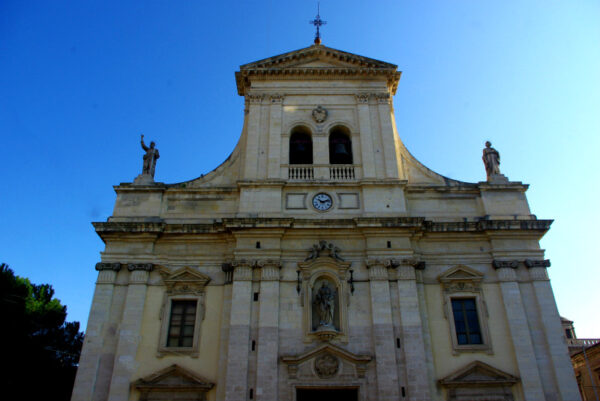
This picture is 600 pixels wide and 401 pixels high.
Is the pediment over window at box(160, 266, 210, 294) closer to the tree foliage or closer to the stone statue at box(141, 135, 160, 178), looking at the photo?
the stone statue at box(141, 135, 160, 178)

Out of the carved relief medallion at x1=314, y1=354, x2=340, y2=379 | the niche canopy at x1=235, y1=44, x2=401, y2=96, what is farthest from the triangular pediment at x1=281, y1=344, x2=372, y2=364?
the niche canopy at x1=235, y1=44, x2=401, y2=96

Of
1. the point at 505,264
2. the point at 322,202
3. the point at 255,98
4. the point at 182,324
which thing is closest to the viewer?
the point at 182,324

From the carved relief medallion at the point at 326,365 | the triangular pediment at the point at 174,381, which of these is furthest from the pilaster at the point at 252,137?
the triangular pediment at the point at 174,381

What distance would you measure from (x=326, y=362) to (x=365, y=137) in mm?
8727

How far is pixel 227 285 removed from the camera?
53.1ft

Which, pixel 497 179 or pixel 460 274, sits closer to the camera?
pixel 460 274

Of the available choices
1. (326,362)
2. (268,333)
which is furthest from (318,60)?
(326,362)

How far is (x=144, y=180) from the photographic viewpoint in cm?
1853

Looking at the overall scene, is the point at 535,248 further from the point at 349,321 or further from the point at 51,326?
the point at 51,326

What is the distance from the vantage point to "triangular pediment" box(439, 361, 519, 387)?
1441 cm

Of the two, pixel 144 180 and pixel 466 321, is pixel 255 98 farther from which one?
pixel 466 321

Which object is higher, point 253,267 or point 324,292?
point 253,267

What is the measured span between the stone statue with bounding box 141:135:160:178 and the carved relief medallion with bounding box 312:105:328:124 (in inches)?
260

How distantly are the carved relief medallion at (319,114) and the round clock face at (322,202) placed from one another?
11.4ft
